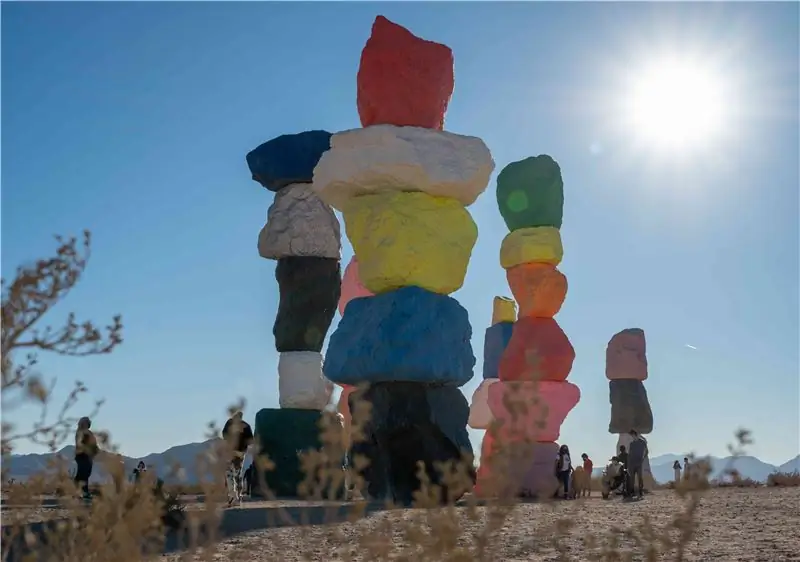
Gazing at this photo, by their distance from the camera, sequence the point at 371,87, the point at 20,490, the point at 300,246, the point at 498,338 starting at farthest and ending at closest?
the point at 498,338 → the point at 300,246 → the point at 371,87 → the point at 20,490

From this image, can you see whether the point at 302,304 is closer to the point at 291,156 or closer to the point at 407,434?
the point at 291,156

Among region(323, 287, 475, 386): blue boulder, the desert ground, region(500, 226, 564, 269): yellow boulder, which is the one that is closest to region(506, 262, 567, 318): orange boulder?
region(500, 226, 564, 269): yellow boulder

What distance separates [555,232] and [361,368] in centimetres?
544

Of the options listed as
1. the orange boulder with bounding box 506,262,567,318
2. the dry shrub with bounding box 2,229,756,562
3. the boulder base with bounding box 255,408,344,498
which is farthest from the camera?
the orange boulder with bounding box 506,262,567,318

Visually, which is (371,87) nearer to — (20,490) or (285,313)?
(285,313)

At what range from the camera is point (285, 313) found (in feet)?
37.9

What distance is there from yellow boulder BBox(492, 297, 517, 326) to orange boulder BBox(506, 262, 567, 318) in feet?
16.0

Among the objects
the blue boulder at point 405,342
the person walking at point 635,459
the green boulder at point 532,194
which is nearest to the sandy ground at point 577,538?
the blue boulder at point 405,342

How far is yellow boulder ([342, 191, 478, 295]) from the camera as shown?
8.91 meters

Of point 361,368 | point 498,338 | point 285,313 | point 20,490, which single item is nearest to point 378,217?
point 361,368

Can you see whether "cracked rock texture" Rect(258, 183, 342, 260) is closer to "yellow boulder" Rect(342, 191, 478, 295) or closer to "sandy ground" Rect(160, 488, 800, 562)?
"yellow boulder" Rect(342, 191, 478, 295)

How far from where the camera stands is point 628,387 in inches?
671

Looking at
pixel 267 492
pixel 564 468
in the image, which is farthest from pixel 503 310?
pixel 267 492

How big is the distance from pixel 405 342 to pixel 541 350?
13.9 feet
